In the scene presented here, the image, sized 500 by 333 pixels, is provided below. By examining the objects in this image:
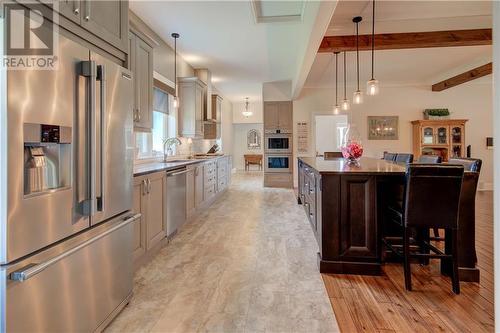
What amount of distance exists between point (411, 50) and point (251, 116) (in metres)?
7.19

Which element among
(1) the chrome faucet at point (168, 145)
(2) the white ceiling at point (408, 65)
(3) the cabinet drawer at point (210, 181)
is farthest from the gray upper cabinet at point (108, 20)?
(2) the white ceiling at point (408, 65)

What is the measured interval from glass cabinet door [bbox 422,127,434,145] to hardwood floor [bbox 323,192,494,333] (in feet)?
17.7

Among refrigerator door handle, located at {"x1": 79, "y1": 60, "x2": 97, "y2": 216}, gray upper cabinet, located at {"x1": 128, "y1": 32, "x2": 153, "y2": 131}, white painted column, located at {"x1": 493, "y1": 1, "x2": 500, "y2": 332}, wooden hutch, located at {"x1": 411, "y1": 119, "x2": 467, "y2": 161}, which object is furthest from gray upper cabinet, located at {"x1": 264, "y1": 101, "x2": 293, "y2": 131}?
white painted column, located at {"x1": 493, "y1": 1, "x2": 500, "y2": 332}

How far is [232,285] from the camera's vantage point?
2.25 metres

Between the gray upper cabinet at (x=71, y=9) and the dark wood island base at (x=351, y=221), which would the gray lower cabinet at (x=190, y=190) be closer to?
the dark wood island base at (x=351, y=221)

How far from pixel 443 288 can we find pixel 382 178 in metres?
0.93

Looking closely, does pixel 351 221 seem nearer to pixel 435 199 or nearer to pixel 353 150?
pixel 435 199

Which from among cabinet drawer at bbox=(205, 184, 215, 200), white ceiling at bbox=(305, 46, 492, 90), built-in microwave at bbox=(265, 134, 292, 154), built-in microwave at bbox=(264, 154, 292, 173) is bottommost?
cabinet drawer at bbox=(205, 184, 215, 200)

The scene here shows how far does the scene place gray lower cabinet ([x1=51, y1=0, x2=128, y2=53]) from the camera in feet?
4.77

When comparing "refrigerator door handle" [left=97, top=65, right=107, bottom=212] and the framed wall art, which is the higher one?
the framed wall art

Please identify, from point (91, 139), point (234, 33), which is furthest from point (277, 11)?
point (91, 139)

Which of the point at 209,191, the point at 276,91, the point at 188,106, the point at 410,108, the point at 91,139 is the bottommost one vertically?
the point at 209,191

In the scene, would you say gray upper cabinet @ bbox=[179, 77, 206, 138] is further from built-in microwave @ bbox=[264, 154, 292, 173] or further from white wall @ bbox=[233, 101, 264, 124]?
white wall @ bbox=[233, 101, 264, 124]

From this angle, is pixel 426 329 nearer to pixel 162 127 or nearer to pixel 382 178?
pixel 382 178
